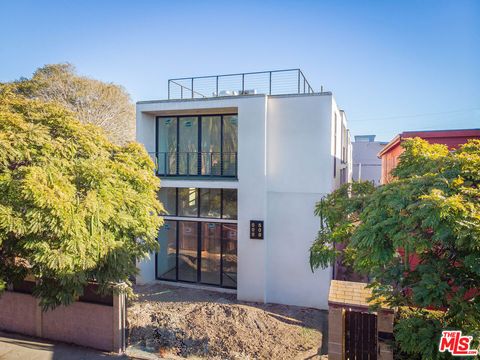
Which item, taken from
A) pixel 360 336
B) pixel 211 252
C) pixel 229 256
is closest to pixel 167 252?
pixel 211 252

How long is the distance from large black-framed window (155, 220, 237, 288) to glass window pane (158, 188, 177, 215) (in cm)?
51

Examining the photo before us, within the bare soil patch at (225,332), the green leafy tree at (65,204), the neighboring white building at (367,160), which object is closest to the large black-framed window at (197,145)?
the green leafy tree at (65,204)

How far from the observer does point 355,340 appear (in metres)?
6.01

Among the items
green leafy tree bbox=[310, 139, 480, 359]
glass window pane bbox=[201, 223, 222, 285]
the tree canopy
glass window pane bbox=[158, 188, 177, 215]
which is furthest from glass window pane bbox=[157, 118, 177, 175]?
the tree canopy

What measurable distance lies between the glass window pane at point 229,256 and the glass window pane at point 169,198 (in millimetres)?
2234

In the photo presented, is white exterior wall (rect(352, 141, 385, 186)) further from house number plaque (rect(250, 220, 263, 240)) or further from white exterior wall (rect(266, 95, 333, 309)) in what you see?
house number plaque (rect(250, 220, 263, 240))

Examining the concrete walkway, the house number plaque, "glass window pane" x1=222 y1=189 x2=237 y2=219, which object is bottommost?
the concrete walkway

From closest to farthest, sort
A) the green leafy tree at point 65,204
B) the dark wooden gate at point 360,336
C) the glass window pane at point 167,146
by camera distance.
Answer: the green leafy tree at point 65,204
the dark wooden gate at point 360,336
the glass window pane at point 167,146

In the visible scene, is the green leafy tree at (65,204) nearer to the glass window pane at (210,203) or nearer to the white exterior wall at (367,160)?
the glass window pane at (210,203)

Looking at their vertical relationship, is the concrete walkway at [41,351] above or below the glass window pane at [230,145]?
below

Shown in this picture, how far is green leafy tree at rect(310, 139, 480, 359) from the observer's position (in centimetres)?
368

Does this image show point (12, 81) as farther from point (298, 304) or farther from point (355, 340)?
point (355, 340)

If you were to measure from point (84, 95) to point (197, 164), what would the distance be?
730 inches

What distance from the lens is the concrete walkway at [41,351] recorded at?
738 cm
